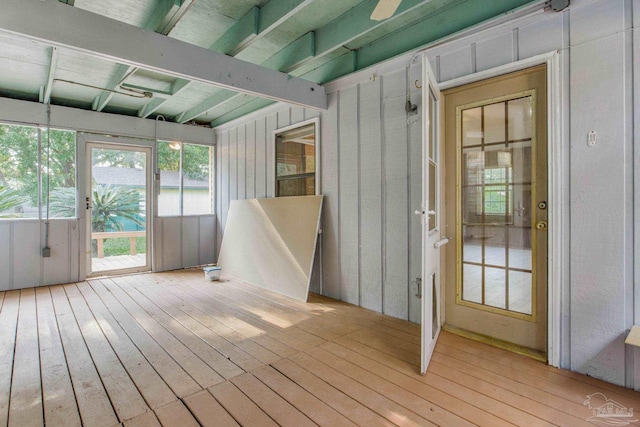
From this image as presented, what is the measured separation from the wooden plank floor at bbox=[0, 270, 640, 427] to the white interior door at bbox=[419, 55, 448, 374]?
23cm

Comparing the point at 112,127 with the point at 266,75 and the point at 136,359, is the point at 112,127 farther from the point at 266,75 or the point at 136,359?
the point at 136,359

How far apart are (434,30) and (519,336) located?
2.66 m

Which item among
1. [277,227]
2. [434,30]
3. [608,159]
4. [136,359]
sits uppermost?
[434,30]

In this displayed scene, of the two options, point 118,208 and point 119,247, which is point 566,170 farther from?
point 119,247

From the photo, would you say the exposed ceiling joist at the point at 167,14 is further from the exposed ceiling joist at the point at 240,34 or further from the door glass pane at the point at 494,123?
the door glass pane at the point at 494,123

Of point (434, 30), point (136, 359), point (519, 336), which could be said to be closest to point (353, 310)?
point (519, 336)

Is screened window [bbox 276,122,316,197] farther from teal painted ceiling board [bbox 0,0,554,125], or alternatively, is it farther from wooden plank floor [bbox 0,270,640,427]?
wooden plank floor [bbox 0,270,640,427]

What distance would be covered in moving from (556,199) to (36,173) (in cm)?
615

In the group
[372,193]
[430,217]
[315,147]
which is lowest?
[430,217]

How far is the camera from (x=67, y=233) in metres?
Result: 4.78

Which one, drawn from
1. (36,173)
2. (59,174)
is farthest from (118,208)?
(36,173)

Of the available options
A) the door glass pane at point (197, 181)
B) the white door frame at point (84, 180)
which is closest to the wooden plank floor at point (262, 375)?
the white door frame at point (84, 180)

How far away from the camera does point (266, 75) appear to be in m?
3.32

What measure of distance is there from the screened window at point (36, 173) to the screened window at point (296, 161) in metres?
3.11
